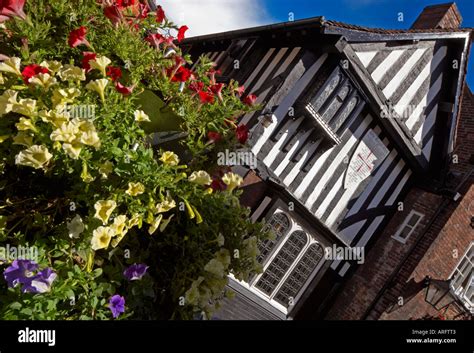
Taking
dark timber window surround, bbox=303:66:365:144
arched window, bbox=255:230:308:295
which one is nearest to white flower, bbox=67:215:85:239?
dark timber window surround, bbox=303:66:365:144

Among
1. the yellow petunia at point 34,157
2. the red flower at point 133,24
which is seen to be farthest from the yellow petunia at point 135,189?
the red flower at point 133,24

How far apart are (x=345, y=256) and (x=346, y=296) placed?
94 centimetres

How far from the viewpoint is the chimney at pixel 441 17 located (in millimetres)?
9297

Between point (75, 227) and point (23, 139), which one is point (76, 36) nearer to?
point (23, 139)

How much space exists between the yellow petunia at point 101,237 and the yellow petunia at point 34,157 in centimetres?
49

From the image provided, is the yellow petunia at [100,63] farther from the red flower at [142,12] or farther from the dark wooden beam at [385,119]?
the dark wooden beam at [385,119]

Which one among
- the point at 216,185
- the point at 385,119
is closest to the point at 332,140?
the point at 385,119

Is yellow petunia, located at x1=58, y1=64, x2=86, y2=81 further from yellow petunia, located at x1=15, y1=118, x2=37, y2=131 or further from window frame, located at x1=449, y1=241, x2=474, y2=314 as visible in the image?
window frame, located at x1=449, y1=241, x2=474, y2=314

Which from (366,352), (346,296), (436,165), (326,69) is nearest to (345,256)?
(346,296)

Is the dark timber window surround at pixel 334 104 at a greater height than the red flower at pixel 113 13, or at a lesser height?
greater

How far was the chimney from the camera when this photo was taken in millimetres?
9297

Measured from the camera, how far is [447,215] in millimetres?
8016

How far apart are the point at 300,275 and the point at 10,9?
23.4 feet

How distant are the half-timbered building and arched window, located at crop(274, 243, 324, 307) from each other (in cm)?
3
